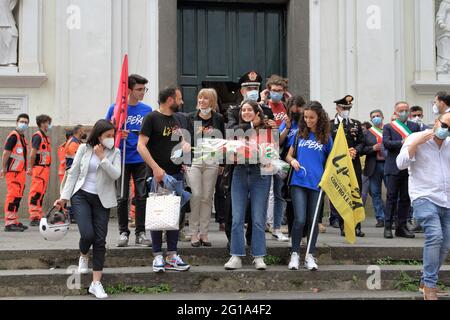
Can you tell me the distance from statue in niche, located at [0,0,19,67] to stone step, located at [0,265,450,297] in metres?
5.22

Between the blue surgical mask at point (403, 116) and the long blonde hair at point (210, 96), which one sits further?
the blue surgical mask at point (403, 116)

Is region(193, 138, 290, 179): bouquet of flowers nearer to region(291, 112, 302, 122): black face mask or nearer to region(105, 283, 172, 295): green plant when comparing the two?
region(291, 112, 302, 122): black face mask

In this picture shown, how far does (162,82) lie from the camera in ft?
37.0

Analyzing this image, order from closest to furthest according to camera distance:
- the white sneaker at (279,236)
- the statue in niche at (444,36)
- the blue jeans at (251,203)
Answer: the blue jeans at (251,203) → the white sneaker at (279,236) → the statue in niche at (444,36)

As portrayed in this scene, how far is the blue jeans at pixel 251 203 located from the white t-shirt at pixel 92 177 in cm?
147

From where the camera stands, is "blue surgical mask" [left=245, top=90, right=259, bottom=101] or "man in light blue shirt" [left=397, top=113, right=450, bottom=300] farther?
"blue surgical mask" [left=245, top=90, right=259, bottom=101]

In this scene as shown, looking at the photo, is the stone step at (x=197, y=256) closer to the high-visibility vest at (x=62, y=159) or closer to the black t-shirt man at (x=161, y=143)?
the black t-shirt man at (x=161, y=143)

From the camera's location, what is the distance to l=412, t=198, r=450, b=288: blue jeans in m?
6.02

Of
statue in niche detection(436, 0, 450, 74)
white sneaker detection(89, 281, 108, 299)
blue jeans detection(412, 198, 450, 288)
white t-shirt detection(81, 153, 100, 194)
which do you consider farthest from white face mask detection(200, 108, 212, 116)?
statue in niche detection(436, 0, 450, 74)

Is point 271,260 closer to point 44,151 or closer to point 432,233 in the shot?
point 432,233

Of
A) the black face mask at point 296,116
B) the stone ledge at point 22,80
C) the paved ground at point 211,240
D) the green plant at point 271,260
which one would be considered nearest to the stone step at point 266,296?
the green plant at point 271,260

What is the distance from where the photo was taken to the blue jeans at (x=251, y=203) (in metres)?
6.81

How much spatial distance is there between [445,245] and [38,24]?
26.0 ft

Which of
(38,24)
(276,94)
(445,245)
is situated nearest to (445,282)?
(445,245)
